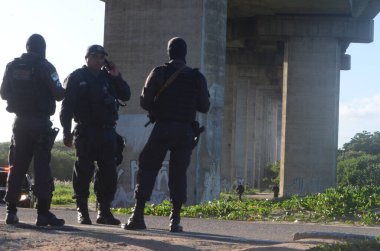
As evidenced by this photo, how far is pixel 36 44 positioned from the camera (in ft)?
25.4

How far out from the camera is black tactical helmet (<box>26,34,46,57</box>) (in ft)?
25.4

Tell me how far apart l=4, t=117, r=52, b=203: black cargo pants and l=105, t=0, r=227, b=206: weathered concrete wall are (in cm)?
1320

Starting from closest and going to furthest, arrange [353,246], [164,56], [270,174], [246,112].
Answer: [353,246], [164,56], [246,112], [270,174]

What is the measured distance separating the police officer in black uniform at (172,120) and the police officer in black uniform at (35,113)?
0.77 m

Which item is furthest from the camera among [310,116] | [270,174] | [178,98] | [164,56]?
[270,174]

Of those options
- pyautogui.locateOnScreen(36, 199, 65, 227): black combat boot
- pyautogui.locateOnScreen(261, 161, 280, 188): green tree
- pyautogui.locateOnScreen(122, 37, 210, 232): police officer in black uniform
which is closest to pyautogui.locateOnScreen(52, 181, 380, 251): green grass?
pyautogui.locateOnScreen(122, 37, 210, 232): police officer in black uniform

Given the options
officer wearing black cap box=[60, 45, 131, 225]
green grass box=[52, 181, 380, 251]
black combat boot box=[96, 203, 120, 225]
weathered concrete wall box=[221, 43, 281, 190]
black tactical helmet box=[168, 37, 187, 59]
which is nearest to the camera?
black tactical helmet box=[168, 37, 187, 59]

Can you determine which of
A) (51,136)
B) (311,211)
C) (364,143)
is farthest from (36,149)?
(364,143)

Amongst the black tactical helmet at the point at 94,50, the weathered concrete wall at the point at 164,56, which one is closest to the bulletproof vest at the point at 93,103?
the black tactical helmet at the point at 94,50

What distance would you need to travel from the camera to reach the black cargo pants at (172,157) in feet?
25.4

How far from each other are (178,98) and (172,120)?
0.20 metres

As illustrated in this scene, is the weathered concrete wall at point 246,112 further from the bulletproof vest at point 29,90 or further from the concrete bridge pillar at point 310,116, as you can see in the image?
the bulletproof vest at point 29,90

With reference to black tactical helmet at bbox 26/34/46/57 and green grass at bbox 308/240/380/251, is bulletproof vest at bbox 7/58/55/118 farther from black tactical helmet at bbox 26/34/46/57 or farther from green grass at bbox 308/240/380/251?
green grass at bbox 308/240/380/251

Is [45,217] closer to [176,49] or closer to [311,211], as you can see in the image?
[176,49]
